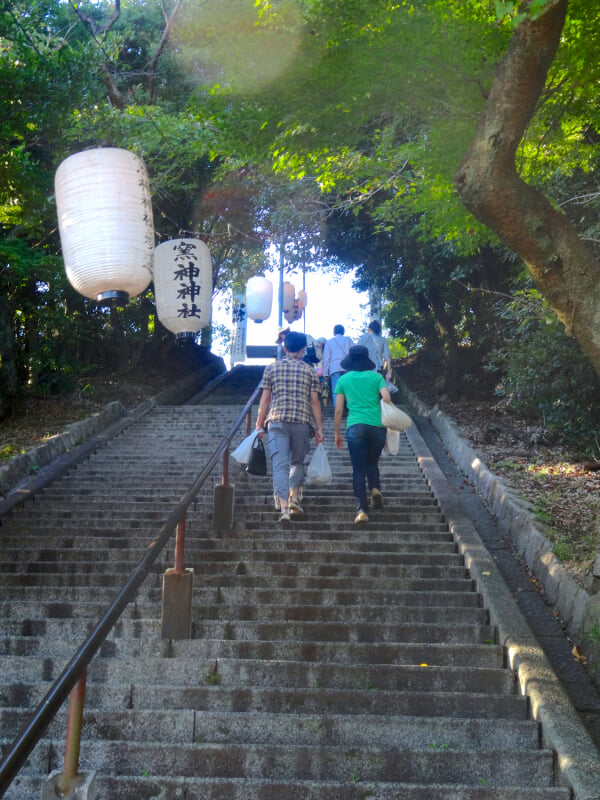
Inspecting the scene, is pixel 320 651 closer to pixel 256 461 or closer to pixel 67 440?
pixel 256 461

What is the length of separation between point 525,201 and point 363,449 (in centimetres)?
265

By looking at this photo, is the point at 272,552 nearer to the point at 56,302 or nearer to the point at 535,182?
the point at 535,182

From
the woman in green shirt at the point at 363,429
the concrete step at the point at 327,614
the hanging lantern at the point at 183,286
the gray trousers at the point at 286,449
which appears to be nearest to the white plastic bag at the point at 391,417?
the woman in green shirt at the point at 363,429

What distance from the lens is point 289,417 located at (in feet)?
21.9

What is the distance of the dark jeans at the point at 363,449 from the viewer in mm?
6836

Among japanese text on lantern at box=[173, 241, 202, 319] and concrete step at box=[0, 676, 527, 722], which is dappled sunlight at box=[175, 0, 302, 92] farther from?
concrete step at box=[0, 676, 527, 722]

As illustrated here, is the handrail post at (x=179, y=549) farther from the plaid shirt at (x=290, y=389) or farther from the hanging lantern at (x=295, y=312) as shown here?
the hanging lantern at (x=295, y=312)

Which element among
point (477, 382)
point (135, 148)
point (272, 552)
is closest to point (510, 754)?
point (272, 552)

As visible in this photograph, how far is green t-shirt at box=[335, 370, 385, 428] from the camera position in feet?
22.6

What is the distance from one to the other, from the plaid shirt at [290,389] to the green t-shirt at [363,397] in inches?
12.8

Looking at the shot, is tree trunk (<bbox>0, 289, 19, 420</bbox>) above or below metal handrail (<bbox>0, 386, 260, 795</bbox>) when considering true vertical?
above

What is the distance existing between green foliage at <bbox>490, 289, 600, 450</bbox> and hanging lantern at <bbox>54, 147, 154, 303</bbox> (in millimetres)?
5615

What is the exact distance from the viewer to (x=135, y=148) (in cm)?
1126

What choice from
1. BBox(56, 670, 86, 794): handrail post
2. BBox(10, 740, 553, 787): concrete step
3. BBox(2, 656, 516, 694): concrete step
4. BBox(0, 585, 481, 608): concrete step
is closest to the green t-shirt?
BBox(0, 585, 481, 608): concrete step
